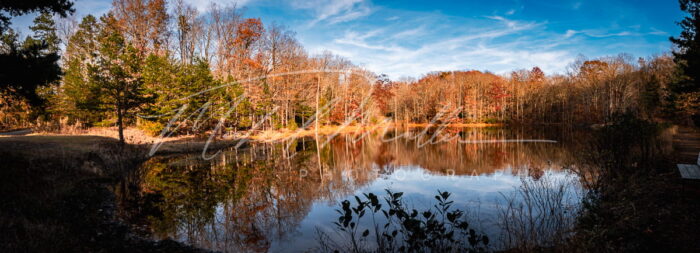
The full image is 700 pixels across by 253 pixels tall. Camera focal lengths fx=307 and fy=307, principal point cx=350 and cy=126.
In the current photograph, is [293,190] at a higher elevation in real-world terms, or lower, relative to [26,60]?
lower

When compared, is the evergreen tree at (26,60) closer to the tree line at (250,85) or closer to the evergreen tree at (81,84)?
the tree line at (250,85)

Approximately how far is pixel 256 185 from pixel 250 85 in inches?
973

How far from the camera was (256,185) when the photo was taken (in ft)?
42.9

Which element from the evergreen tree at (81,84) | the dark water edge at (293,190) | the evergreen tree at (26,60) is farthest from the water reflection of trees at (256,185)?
the evergreen tree at (81,84)

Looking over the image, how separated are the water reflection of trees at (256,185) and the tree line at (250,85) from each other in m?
5.03

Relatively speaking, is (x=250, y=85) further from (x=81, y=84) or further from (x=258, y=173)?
(x=258, y=173)

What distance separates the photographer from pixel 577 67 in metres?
61.6

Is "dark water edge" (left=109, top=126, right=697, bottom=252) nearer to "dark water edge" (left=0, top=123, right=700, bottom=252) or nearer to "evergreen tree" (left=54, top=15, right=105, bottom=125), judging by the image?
"dark water edge" (left=0, top=123, right=700, bottom=252)

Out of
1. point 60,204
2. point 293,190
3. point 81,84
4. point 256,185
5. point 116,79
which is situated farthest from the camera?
point 81,84

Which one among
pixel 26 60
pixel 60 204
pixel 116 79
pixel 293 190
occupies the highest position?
pixel 116 79

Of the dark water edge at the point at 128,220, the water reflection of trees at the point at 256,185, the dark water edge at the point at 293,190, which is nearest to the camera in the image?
the dark water edge at the point at 128,220

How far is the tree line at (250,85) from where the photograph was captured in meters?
22.4

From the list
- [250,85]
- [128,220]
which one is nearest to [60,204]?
[128,220]

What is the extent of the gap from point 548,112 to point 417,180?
62.1m
